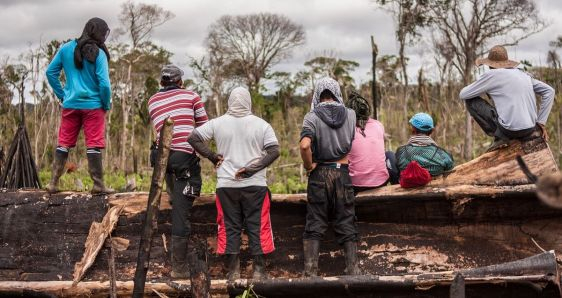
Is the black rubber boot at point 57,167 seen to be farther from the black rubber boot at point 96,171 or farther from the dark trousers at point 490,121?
the dark trousers at point 490,121

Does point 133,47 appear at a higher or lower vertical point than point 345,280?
higher

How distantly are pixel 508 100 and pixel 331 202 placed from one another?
4.93ft

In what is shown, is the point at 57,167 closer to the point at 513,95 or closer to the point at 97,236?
the point at 97,236

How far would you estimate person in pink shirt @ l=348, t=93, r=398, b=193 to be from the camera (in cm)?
520

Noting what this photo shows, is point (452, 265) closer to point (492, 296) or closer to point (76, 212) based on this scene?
point (492, 296)

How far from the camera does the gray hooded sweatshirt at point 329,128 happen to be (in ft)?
15.6

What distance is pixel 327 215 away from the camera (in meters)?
4.90

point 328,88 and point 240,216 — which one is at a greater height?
point 328,88

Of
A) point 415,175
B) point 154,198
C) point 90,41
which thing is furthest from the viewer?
point 90,41

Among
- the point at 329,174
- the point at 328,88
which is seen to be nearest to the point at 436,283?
the point at 329,174

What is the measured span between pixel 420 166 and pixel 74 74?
271cm

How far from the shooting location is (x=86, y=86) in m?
5.39

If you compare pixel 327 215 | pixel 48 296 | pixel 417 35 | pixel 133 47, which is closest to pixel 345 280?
pixel 327 215

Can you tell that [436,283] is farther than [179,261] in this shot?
No
